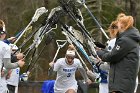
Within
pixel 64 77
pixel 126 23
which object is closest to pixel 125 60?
pixel 126 23

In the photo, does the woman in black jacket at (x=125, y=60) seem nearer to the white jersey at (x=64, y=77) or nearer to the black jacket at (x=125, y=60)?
the black jacket at (x=125, y=60)

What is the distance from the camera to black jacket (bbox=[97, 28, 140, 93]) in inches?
284

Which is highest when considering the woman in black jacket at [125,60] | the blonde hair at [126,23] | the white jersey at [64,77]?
the blonde hair at [126,23]

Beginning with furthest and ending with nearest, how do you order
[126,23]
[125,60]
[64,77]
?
[64,77], [126,23], [125,60]

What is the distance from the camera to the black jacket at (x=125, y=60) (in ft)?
23.7

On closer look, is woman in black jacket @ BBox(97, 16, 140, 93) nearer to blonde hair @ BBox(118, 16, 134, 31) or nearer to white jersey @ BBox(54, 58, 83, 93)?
blonde hair @ BBox(118, 16, 134, 31)

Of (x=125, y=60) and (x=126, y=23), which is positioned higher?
(x=126, y=23)

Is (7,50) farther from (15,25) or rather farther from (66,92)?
(15,25)

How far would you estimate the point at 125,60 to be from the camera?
23.8 ft

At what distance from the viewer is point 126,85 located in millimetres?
7234

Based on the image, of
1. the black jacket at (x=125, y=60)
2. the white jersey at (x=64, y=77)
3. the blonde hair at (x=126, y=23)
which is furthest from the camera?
the white jersey at (x=64, y=77)

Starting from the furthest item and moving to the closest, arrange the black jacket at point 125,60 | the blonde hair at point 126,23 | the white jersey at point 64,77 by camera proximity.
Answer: the white jersey at point 64,77 < the blonde hair at point 126,23 < the black jacket at point 125,60

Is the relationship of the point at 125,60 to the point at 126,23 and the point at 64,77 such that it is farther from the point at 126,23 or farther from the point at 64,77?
the point at 64,77

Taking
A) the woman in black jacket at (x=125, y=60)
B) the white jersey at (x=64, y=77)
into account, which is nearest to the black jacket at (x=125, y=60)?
the woman in black jacket at (x=125, y=60)
